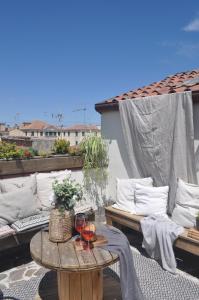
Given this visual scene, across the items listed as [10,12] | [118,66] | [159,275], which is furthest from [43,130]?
[159,275]

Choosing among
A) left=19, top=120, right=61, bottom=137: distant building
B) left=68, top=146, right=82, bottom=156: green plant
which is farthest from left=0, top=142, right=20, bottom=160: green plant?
left=19, top=120, right=61, bottom=137: distant building

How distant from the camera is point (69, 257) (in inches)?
85.7

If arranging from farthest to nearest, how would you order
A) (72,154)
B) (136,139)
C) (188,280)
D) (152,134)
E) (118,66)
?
(118,66), (72,154), (136,139), (152,134), (188,280)

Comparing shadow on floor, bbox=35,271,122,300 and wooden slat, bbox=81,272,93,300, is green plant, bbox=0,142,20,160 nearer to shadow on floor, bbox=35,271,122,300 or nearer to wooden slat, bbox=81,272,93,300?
shadow on floor, bbox=35,271,122,300

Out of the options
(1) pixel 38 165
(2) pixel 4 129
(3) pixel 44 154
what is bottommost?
(1) pixel 38 165

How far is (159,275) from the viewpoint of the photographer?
3.10m

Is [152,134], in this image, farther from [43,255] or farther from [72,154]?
[43,255]

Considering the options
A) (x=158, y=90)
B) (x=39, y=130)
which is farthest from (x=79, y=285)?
(x=39, y=130)

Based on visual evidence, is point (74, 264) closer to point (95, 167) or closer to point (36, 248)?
point (36, 248)

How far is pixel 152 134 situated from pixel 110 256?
2.39 meters

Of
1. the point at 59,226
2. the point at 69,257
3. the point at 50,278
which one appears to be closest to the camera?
the point at 69,257

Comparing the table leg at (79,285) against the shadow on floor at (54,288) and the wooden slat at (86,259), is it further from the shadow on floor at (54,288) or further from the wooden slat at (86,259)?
the shadow on floor at (54,288)

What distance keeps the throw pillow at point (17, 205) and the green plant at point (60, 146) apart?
47.7 inches

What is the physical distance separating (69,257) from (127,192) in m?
2.16
